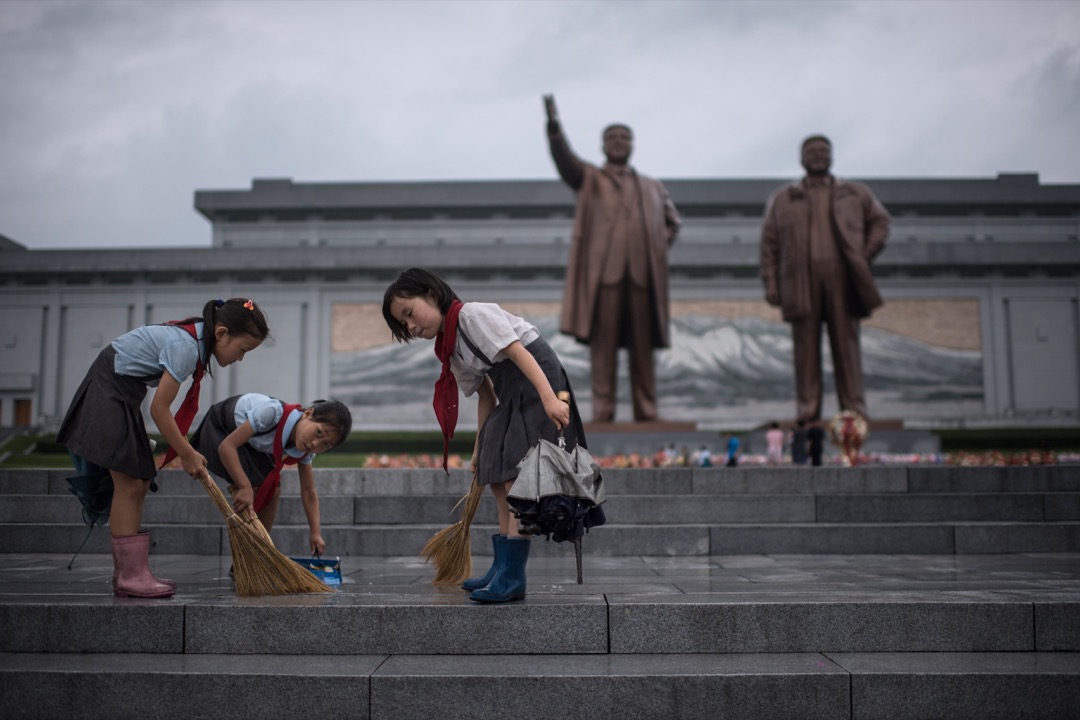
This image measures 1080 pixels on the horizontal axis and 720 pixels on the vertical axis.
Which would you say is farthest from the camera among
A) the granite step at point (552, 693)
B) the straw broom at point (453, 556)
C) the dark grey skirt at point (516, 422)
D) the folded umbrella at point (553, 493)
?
the straw broom at point (453, 556)

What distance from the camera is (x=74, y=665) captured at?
2.72 metres

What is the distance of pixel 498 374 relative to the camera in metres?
3.27

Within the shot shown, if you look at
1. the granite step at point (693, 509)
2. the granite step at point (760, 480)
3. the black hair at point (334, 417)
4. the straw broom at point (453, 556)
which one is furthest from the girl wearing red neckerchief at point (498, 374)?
the granite step at point (760, 480)

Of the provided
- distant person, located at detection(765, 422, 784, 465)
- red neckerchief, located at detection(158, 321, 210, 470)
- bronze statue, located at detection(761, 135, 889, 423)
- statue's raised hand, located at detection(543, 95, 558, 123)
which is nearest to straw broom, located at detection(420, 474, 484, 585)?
red neckerchief, located at detection(158, 321, 210, 470)

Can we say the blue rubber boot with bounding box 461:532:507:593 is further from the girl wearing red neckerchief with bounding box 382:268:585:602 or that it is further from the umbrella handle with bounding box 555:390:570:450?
the umbrella handle with bounding box 555:390:570:450

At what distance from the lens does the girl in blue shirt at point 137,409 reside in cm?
328

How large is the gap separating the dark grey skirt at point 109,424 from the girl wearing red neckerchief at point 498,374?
109 centimetres

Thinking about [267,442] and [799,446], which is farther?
[799,446]

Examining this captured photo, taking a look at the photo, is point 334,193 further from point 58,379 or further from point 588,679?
point 588,679

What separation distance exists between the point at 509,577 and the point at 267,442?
63.3 inches

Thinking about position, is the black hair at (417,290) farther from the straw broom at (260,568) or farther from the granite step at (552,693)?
the granite step at (552,693)

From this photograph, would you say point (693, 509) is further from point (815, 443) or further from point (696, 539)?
point (815, 443)

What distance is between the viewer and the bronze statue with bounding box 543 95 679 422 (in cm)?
968

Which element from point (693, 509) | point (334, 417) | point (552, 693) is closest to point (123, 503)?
point (334, 417)
